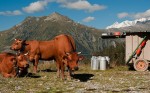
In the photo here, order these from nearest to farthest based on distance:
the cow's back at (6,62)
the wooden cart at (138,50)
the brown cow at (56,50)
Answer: the brown cow at (56,50)
the cow's back at (6,62)
the wooden cart at (138,50)

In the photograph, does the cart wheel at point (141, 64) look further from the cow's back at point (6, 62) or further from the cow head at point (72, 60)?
the cow's back at point (6, 62)

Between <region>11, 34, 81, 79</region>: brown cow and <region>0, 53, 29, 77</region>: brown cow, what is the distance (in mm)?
2322

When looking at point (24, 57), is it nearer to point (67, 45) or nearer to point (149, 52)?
point (67, 45)

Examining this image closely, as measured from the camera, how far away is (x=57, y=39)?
21.4m

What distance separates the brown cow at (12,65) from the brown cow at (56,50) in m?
2.32

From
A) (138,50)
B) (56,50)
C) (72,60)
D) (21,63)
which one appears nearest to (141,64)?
(138,50)

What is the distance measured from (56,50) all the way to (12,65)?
3292 mm

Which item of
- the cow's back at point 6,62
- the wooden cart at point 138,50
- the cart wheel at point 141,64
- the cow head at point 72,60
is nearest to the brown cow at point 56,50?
the cow head at point 72,60

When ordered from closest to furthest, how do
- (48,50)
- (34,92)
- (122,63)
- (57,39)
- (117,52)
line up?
(34,92)
(57,39)
(48,50)
(122,63)
(117,52)

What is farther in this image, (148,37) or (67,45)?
(148,37)

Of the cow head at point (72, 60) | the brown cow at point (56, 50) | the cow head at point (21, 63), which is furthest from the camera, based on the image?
the cow head at point (21, 63)

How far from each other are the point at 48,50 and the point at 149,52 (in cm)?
984

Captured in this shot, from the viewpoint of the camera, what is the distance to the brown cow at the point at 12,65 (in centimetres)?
1934

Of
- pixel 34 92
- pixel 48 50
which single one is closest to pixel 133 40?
pixel 48 50
